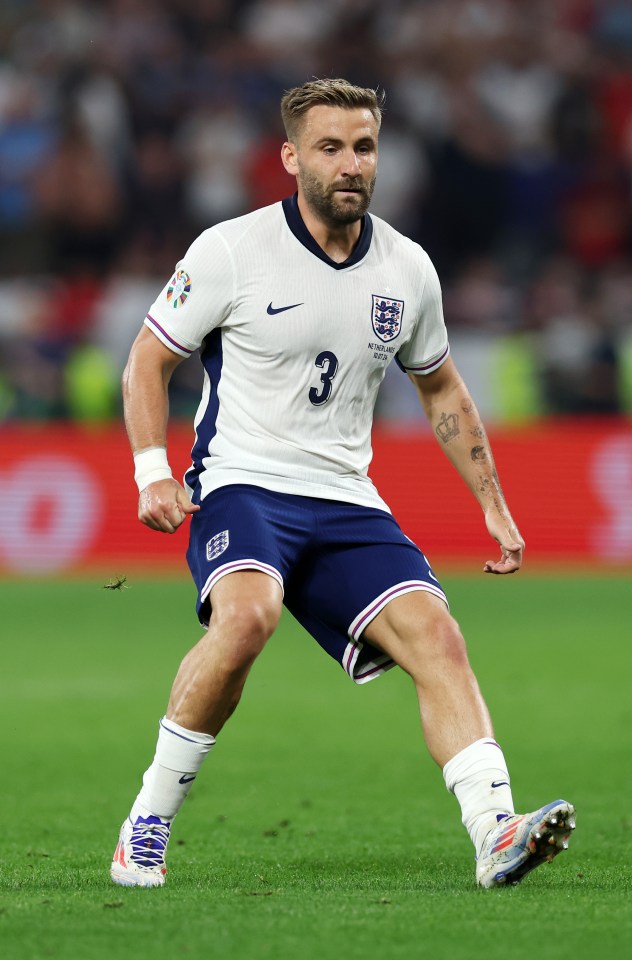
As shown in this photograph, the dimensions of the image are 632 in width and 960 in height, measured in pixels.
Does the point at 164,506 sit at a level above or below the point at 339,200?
below

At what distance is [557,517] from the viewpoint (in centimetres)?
1472

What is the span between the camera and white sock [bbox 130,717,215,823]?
4414 millimetres

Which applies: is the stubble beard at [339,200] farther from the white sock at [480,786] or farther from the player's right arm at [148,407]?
the white sock at [480,786]

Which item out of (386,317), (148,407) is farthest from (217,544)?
(386,317)

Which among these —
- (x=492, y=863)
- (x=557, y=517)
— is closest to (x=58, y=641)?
(x=557, y=517)

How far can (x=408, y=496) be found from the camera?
48.1ft

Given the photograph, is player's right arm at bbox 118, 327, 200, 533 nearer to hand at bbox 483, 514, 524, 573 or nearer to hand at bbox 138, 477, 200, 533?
hand at bbox 138, 477, 200, 533

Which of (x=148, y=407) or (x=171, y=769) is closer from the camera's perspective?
(x=171, y=769)

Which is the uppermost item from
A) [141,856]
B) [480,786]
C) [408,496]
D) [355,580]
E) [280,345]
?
[280,345]

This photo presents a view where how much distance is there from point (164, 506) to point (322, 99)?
4.27 ft

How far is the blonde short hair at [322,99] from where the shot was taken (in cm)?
462

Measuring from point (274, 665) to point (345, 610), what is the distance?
528 centimetres

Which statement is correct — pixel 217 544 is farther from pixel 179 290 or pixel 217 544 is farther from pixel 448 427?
pixel 448 427

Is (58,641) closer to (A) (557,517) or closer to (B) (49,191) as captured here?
(A) (557,517)
